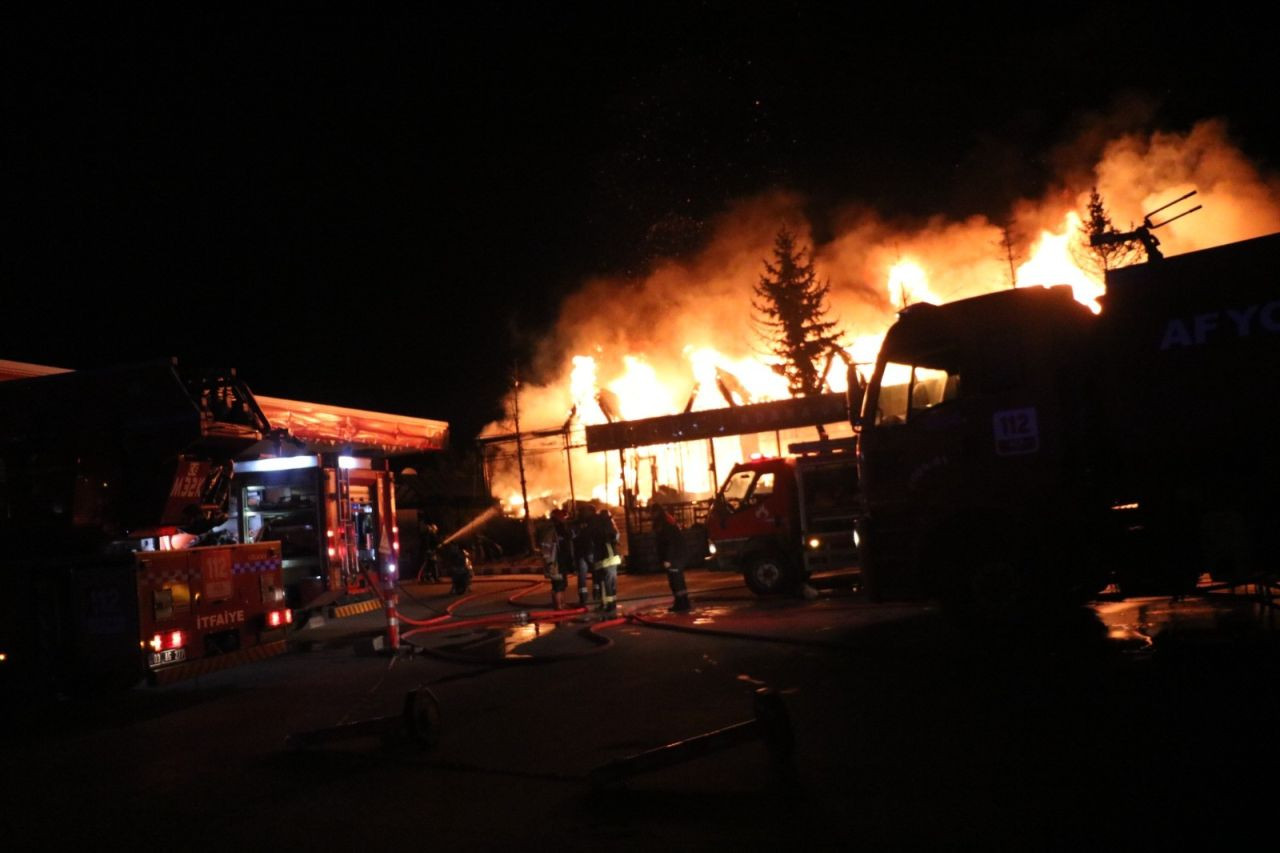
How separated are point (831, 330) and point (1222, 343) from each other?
34386 millimetres

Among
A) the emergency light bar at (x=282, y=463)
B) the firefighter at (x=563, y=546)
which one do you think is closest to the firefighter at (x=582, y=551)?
the firefighter at (x=563, y=546)

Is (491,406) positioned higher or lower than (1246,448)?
higher

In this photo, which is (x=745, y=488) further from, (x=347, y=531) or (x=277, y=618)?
(x=277, y=618)

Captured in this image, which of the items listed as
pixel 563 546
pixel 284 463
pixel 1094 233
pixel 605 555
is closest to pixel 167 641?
pixel 284 463

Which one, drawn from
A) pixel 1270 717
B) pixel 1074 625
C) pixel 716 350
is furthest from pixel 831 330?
pixel 1270 717

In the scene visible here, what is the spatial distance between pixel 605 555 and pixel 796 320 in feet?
91.0

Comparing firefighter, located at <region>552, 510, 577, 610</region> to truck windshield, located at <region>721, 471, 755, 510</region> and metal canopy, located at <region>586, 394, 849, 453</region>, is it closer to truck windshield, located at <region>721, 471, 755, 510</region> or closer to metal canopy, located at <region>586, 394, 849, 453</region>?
truck windshield, located at <region>721, 471, 755, 510</region>

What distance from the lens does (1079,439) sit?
28.7ft

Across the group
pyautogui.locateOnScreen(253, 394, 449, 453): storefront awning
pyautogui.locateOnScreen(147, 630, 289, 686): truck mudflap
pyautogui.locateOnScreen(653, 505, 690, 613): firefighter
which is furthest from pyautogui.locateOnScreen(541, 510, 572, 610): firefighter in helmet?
pyautogui.locateOnScreen(147, 630, 289, 686): truck mudflap

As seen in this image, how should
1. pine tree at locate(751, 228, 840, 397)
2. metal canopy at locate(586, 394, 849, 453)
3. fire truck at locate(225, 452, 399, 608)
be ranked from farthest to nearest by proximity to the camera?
1. pine tree at locate(751, 228, 840, 397)
2. metal canopy at locate(586, 394, 849, 453)
3. fire truck at locate(225, 452, 399, 608)

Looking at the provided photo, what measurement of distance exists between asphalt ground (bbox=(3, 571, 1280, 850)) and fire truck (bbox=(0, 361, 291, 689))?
2.16 ft

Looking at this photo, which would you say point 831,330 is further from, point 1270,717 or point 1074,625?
point 1270,717

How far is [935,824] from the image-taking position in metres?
4.41

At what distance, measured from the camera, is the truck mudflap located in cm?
869
